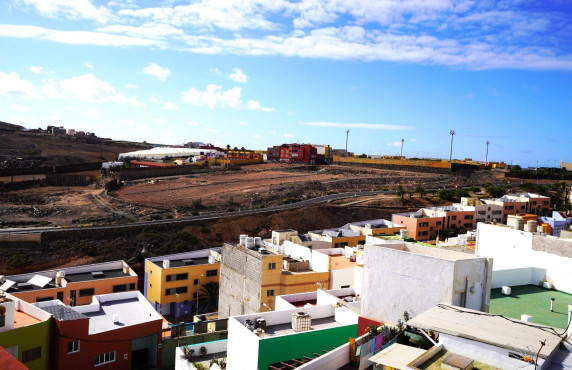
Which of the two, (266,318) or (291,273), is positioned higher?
(266,318)

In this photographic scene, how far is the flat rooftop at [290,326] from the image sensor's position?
44.0 feet

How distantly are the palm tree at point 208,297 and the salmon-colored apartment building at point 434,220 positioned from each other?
23.1 meters

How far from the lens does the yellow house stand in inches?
1288

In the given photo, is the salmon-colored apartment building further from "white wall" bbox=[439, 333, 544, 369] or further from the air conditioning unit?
"white wall" bbox=[439, 333, 544, 369]

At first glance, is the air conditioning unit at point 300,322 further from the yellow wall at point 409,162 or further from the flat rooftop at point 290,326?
the yellow wall at point 409,162

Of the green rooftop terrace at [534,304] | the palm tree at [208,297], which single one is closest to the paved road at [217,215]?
the palm tree at [208,297]

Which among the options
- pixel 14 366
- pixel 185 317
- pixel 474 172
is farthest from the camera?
pixel 474 172

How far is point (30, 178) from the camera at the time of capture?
82.9m

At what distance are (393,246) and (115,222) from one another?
46.6 m

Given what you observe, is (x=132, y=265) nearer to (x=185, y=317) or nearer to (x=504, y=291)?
(x=185, y=317)

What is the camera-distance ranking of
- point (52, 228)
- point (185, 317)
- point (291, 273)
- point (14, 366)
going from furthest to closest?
point (52, 228) < point (185, 317) < point (291, 273) < point (14, 366)

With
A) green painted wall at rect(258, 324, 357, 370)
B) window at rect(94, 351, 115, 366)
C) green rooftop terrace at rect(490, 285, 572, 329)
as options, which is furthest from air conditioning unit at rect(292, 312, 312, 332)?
window at rect(94, 351, 115, 366)

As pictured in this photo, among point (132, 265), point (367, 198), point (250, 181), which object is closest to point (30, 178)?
point (250, 181)

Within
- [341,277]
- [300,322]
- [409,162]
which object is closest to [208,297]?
[341,277]
